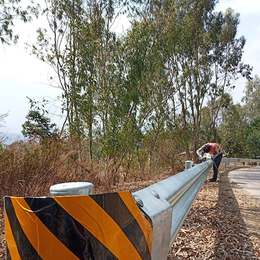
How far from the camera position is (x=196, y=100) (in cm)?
1800

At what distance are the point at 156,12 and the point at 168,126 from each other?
6.52 m

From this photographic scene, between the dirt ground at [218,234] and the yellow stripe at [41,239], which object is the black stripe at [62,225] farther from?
the dirt ground at [218,234]

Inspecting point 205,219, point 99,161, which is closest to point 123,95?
point 99,161

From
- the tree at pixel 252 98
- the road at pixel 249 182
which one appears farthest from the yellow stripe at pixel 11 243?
the tree at pixel 252 98

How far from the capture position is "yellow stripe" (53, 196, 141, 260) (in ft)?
2.91

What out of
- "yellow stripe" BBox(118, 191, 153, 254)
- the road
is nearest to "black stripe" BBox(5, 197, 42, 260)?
"yellow stripe" BBox(118, 191, 153, 254)

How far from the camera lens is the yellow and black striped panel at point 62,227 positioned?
0.88 metres

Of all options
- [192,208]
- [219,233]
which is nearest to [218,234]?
[219,233]

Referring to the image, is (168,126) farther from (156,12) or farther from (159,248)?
(159,248)

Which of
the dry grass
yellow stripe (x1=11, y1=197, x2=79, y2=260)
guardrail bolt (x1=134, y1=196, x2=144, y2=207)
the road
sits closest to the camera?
yellow stripe (x1=11, y1=197, x2=79, y2=260)

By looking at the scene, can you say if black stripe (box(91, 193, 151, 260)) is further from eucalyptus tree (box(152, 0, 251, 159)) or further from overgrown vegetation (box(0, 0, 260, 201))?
eucalyptus tree (box(152, 0, 251, 159))

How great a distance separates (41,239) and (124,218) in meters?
0.34

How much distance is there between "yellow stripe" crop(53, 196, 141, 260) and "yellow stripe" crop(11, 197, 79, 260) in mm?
100

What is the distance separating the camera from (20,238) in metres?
0.92
